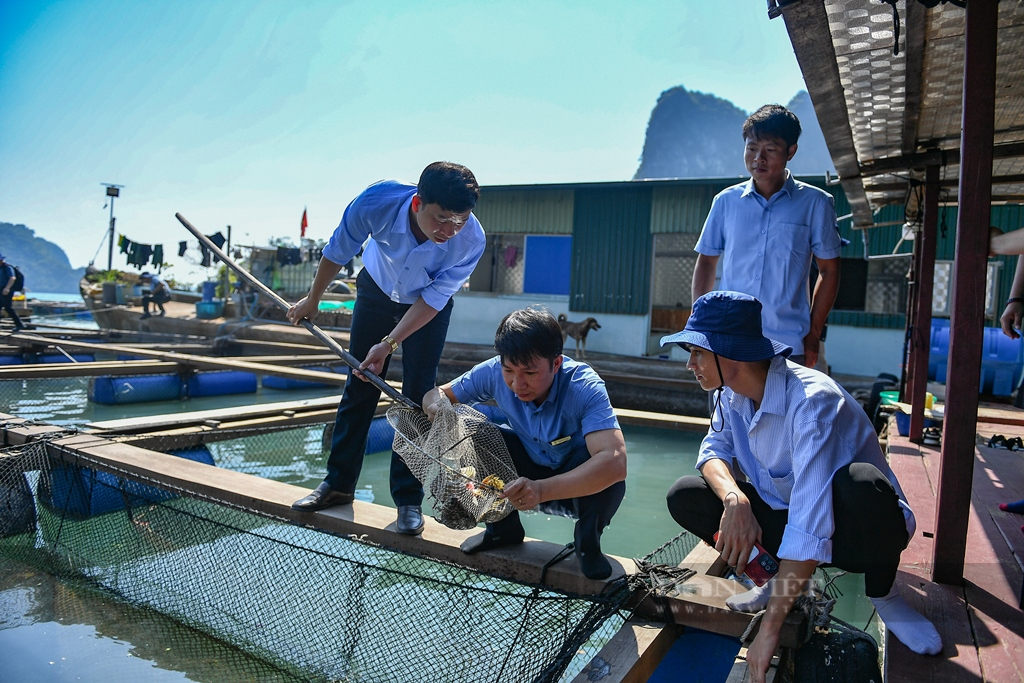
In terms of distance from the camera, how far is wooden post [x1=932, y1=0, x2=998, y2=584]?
6.07ft

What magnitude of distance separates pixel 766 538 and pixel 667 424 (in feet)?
10.9

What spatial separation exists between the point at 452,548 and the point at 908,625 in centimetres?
142

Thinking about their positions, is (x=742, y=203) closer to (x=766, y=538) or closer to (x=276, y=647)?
(x=766, y=538)

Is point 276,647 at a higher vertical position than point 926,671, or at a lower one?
lower

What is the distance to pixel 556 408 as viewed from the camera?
2117mm

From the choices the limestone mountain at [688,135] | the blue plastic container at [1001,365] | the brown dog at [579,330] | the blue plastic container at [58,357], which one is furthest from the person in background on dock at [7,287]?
the limestone mountain at [688,135]

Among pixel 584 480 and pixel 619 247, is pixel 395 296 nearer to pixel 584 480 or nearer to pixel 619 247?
pixel 584 480

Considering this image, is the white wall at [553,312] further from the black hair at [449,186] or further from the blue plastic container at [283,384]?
the black hair at [449,186]

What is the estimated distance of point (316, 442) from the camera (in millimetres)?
6234

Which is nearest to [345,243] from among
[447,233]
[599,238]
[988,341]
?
[447,233]

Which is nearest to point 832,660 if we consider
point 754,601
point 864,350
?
point 754,601

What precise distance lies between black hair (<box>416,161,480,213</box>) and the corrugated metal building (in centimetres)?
873

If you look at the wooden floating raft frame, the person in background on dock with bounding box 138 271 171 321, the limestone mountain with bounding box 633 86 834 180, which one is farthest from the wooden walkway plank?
the limestone mountain with bounding box 633 86 834 180

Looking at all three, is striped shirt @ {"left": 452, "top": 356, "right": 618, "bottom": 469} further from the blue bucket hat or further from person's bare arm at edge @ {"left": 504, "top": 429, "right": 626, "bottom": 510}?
the blue bucket hat
